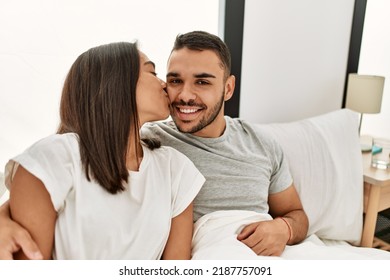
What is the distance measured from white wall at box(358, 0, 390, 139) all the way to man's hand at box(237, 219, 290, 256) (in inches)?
52.2

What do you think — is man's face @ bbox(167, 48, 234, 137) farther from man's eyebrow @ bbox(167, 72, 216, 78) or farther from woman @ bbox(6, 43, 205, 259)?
woman @ bbox(6, 43, 205, 259)

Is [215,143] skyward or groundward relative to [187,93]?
groundward

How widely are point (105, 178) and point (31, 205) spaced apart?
0.17 metres

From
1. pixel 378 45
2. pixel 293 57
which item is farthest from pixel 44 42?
pixel 378 45

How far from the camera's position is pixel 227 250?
895 millimetres

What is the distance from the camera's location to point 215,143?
1.12m

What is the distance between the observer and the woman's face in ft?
2.85

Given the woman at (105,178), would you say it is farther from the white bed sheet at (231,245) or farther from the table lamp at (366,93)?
the table lamp at (366,93)

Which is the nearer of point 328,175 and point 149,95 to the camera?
point 149,95

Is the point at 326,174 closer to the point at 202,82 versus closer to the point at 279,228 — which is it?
the point at 279,228
